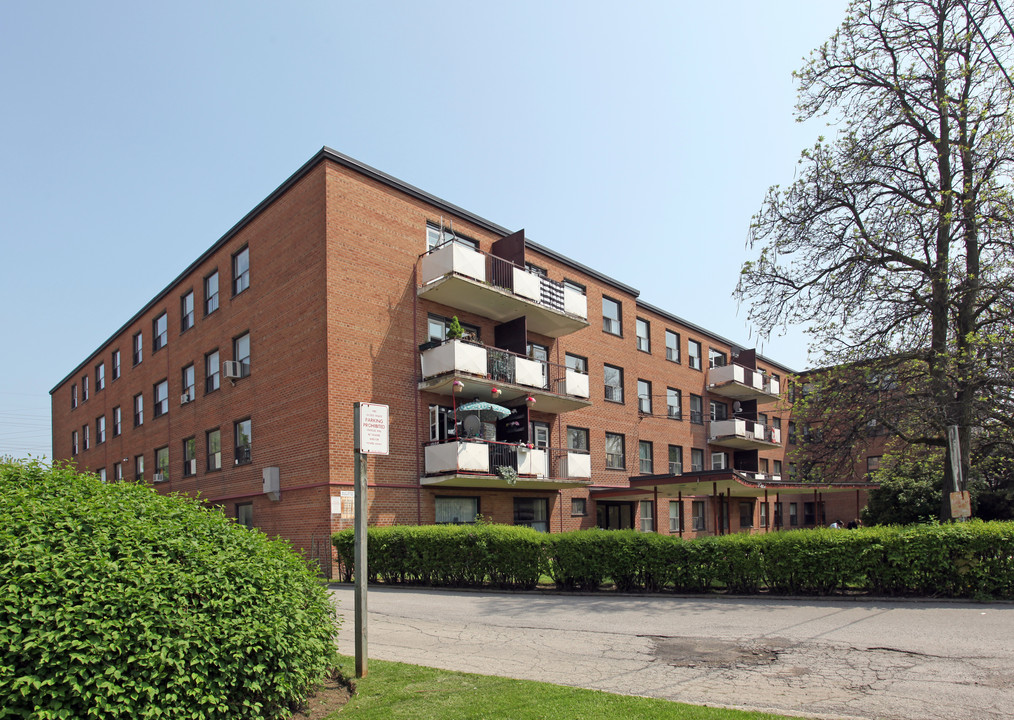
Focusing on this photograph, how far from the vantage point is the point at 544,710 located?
568 cm

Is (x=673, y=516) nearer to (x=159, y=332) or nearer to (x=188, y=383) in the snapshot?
(x=188, y=383)

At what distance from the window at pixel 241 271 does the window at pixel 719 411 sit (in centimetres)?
2608

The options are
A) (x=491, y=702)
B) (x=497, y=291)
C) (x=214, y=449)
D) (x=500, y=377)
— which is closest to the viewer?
(x=491, y=702)

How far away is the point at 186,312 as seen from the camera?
29094 millimetres

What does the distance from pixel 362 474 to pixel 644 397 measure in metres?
28.0

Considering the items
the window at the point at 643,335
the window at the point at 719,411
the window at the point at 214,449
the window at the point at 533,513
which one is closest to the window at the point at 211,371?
the window at the point at 214,449

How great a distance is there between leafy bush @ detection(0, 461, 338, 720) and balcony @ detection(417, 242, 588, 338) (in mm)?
16411

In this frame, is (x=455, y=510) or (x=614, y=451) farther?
(x=614, y=451)

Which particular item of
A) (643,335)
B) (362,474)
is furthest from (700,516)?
(362,474)

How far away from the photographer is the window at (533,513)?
25.5 m

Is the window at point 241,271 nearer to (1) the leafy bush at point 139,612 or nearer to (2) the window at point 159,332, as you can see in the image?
(2) the window at point 159,332

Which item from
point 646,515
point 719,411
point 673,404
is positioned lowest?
point 646,515

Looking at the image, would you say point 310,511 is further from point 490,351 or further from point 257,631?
point 257,631

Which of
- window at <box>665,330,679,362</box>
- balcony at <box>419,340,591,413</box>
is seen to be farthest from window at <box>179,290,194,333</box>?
window at <box>665,330,679,362</box>
